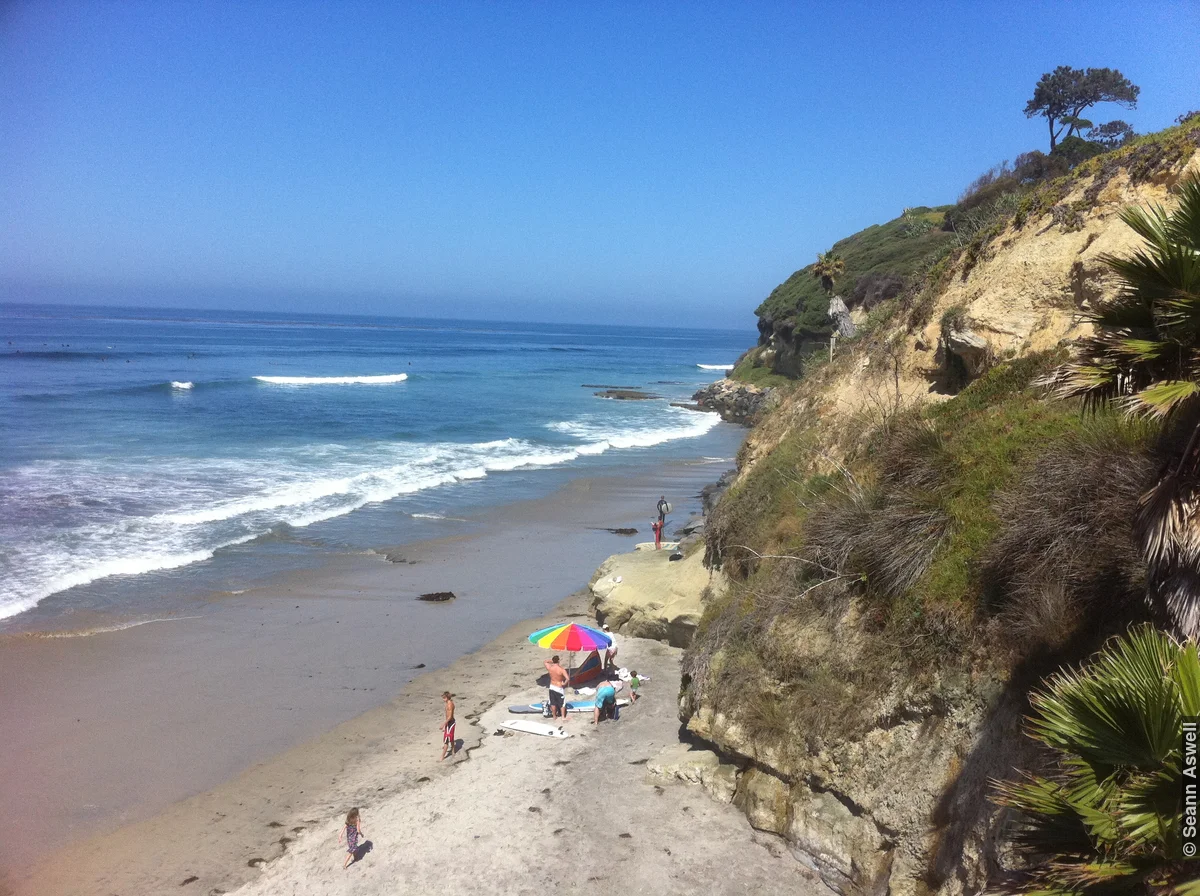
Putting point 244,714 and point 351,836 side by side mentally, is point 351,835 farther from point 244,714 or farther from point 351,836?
point 244,714

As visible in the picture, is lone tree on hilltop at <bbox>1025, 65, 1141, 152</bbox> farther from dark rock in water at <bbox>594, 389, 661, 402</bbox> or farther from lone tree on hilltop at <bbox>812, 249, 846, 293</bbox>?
dark rock in water at <bbox>594, 389, 661, 402</bbox>

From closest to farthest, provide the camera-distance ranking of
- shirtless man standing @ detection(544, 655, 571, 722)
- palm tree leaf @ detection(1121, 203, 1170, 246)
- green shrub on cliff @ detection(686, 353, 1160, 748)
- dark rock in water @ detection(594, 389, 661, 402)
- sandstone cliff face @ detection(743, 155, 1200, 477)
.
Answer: palm tree leaf @ detection(1121, 203, 1170, 246)
green shrub on cliff @ detection(686, 353, 1160, 748)
sandstone cliff face @ detection(743, 155, 1200, 477)
shirtless man standing @ detection(544, 655, 571, 722)
dark rock in water @ detection(594, 389, 661, 402)

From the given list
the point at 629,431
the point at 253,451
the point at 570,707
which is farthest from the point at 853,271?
the point at 570,707

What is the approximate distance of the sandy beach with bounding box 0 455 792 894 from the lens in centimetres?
917

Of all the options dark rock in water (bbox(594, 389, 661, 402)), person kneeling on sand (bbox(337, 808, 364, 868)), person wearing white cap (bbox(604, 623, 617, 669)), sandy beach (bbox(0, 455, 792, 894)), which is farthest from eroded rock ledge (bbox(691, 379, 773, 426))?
person kneeling on sand (bbox(337, 808, 364, 868))

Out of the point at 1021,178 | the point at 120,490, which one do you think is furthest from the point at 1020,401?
the point at 1021,178

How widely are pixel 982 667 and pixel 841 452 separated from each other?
212 inches

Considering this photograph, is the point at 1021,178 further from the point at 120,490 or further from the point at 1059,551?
the point at 120,490

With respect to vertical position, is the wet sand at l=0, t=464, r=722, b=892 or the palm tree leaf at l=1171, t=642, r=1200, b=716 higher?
the palm tree leaf at l=1171, t=642, r=1200, b=716

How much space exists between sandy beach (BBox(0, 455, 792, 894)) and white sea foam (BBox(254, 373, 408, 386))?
152 feet

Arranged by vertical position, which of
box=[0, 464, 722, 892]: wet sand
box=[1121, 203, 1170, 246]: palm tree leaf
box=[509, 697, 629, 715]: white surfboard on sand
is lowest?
box=[0, 464, 722, 892]: wet sand

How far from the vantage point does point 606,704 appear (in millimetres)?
11867

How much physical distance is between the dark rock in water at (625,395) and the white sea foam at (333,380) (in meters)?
16.7

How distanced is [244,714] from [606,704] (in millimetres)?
5161
